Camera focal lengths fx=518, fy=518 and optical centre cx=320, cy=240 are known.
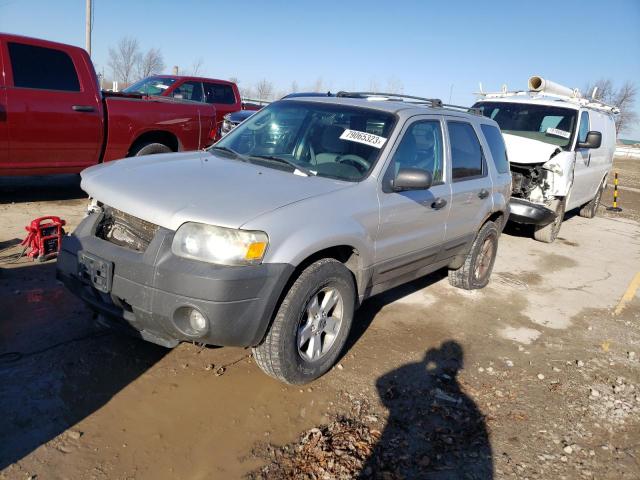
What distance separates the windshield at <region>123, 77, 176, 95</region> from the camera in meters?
10.8

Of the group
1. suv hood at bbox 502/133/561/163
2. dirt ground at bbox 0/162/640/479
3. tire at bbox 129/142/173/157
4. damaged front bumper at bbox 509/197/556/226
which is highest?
suv hood at bbox 502/133/561/163

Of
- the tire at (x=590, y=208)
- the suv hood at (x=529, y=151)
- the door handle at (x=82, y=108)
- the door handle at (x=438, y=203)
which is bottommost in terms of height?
the tire at (x=590, y=208)

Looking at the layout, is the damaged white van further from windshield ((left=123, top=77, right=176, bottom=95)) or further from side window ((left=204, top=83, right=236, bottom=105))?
windshield ((left=123, top=77, right=176, bottom=95))

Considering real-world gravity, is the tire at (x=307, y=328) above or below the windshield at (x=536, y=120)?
below

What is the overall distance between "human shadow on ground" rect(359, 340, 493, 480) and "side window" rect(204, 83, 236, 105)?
337 inches

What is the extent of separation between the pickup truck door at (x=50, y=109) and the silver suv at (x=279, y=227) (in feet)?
10.4

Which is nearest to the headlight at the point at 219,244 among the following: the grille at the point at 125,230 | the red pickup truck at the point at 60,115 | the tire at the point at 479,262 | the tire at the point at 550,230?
the grille at the point at 125,230

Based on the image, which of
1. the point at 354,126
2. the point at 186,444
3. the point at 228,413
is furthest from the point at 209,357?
the point at 354,126

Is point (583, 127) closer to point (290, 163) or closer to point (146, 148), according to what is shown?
point (290, 163)

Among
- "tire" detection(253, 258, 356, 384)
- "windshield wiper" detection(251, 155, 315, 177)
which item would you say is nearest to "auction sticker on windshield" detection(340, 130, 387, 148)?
"windshield wiper" detection(251, 155, 315, 177)

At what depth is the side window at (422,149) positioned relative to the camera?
389cm

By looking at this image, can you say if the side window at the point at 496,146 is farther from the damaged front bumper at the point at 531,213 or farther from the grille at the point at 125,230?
the grille at the point at 125,230

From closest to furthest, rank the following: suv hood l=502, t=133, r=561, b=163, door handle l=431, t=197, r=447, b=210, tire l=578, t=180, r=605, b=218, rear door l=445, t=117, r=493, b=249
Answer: door handle l=431, t=197, r=447, b=210 < rear door l=445, t=117, r=493, b=249 < suv hood l=502, t=133, r=561, b=163 < tire l=578, t=180, r=605, b=218

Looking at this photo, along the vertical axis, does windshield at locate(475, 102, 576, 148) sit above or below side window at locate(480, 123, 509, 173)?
above
